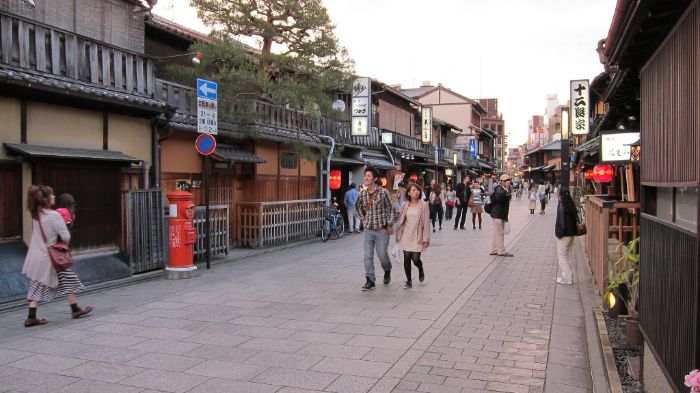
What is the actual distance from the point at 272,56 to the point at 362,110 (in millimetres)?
8398

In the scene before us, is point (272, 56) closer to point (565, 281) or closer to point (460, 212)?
point (565, 281)

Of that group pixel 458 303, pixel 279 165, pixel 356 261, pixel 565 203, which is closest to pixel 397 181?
pixel 279 165

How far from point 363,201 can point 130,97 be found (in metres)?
4.96

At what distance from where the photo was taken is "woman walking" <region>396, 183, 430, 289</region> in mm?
9312

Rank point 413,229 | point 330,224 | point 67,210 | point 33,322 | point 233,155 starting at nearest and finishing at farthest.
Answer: point 33,322
point 67,210
point 413,229
point 233,155
point 330,224

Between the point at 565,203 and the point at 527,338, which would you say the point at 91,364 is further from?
the point at 565,203

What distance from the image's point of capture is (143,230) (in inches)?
420

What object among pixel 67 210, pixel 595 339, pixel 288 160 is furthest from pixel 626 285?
pixel 288 160

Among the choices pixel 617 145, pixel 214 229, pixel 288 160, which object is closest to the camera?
pixel 617 145

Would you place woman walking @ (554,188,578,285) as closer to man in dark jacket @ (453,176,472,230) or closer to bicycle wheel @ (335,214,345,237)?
bicycle wheel @ (335,214,345,237)

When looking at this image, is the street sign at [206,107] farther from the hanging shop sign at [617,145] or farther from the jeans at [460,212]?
the jeans at [460,212]

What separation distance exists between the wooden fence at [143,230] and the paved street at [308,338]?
0.72 m

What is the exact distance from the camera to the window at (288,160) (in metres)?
18.1

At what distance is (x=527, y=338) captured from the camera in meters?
6.57
